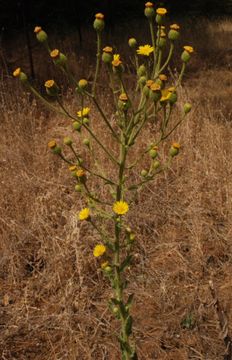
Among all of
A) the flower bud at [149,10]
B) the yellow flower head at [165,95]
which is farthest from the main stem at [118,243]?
the flower bud at [149,10]

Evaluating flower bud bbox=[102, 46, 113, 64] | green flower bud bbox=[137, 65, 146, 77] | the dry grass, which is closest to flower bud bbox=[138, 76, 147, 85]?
green flower bud bbox=[137, 65, 146, 77]

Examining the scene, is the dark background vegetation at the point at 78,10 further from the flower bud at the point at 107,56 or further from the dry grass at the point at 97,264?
the flower bud at the point at 107,56

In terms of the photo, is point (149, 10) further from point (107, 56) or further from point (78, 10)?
point (78, 10)

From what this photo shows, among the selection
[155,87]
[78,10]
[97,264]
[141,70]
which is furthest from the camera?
[78,10]

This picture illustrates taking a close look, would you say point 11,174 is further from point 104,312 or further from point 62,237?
point 104,312

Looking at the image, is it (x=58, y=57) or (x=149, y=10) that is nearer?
(x=58, y=57)

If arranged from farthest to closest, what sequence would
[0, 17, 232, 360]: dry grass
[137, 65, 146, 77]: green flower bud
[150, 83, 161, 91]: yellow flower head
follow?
[0, 17, 232, 360]: dry grass < [137, 65, 146, 77]: green flower bud < [150, 83, 161, 91]: yellow flower head

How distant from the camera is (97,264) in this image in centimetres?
317

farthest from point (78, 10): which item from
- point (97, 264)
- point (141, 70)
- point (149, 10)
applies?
point (141, 70)

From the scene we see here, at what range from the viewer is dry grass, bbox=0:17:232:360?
8.86 feet

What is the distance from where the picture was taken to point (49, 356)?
263cm

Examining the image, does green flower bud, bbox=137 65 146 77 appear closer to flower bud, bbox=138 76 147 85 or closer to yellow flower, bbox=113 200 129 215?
flower bud, bbox=138 76 147 85

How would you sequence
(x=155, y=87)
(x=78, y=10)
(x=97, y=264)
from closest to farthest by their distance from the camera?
(x=155, y=87) → (x=97, y=264) → (x=78, y=10)

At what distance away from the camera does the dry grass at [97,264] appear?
270 cm
